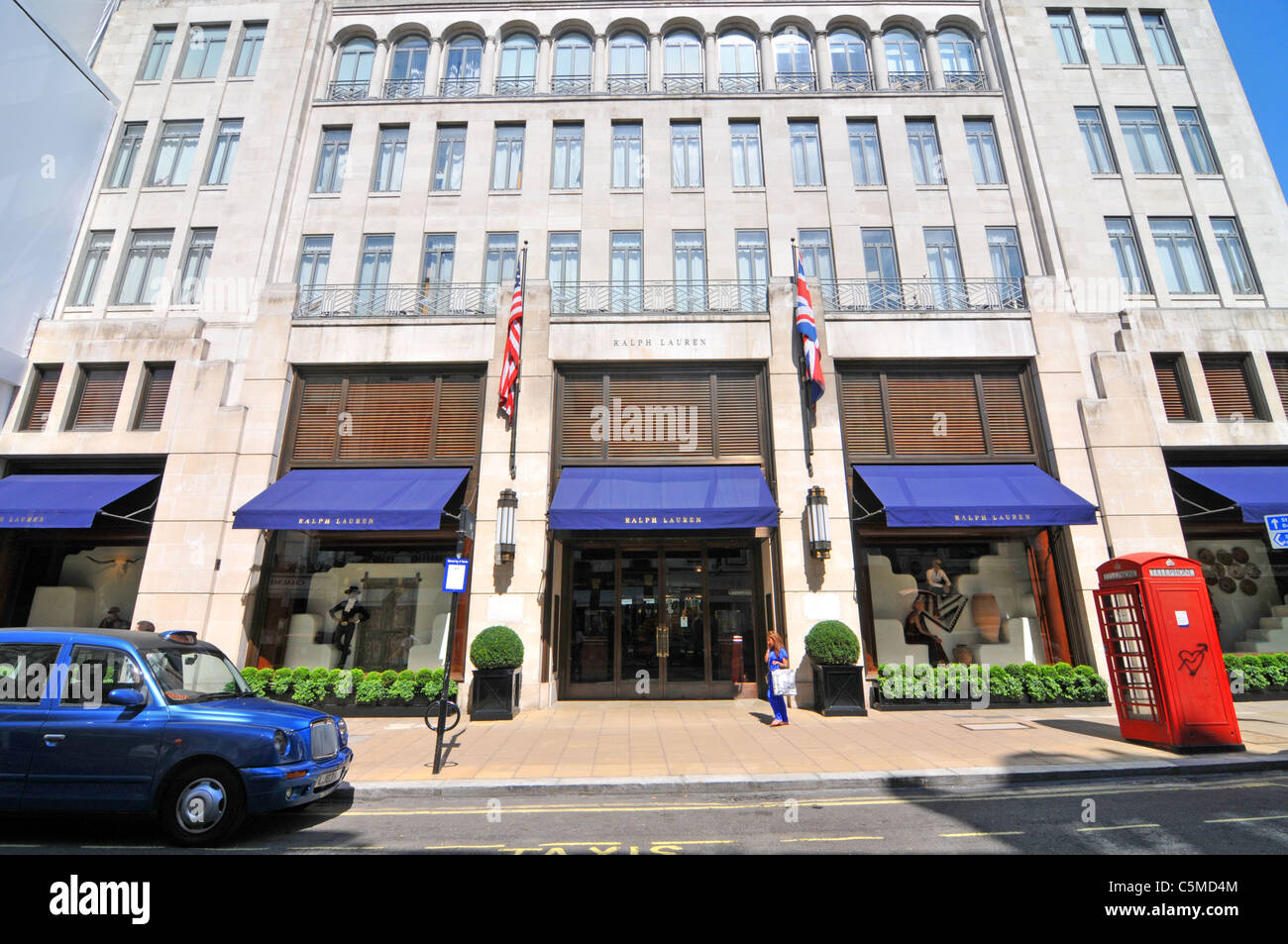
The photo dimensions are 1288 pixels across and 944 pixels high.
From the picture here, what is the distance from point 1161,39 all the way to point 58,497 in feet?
118

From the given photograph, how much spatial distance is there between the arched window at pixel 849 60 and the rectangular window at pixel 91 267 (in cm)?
2380

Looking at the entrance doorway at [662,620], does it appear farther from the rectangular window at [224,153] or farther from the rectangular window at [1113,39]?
the rectangular window at [1113,39]

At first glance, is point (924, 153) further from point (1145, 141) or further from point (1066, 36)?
point (1066, 36)

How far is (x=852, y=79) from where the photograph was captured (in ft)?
64.9

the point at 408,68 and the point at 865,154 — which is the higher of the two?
the point at 408,68

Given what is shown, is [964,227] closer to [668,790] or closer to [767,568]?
[767,568]

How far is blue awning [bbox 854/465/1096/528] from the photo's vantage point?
12.6m

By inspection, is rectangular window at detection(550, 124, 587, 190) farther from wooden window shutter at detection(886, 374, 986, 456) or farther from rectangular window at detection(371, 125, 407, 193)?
wooden window shutter at detection(886, 374, 986, 456)

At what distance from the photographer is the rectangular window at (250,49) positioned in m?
19.9

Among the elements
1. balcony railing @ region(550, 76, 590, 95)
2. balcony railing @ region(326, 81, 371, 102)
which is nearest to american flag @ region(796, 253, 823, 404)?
balcony railing @ region(550, 76, 590, 95)

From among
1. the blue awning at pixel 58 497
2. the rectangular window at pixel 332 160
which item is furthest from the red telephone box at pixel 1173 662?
the rectangular window at pixel 332 160

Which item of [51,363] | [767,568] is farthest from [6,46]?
[767,568]

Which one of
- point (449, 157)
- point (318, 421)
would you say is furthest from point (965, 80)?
point (318, 421)

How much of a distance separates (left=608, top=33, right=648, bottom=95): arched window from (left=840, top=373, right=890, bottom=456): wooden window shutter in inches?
492
